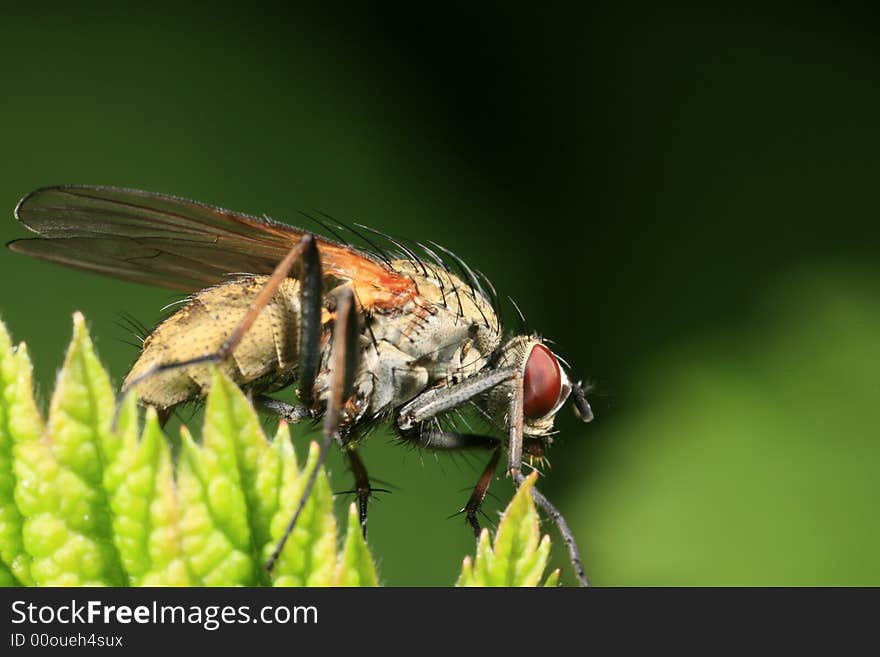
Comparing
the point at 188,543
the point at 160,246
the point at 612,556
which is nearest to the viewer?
the point at 188,543

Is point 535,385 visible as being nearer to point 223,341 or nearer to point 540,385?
point 540,385

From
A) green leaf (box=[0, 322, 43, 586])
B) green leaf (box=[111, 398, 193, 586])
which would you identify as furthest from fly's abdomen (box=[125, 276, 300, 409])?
green leaf (box=[111, 398, 193, 586])

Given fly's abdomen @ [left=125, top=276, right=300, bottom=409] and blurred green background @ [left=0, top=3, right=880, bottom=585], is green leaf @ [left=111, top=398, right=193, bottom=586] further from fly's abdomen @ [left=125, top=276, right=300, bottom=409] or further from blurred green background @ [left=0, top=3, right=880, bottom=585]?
blurred green background @ [left=0, top=3, right=880, bottom=585]

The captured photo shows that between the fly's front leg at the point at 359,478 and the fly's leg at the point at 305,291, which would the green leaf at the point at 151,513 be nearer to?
the fly's leg at the point at 305,291

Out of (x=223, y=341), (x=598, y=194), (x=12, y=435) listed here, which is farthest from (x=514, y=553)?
(x=598, y=194)

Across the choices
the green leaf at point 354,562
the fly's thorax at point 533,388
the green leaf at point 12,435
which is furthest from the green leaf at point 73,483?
the fly's thorax at point 533,388

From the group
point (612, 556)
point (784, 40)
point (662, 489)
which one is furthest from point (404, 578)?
point (784, 40)
